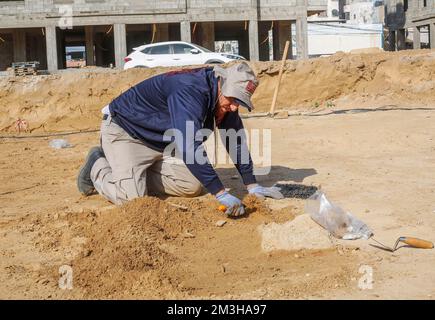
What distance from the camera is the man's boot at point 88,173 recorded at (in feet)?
17.5

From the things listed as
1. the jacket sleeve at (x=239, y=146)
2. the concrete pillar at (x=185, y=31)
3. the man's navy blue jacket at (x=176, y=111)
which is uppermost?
the concrete pillar at (x=185, y=31)

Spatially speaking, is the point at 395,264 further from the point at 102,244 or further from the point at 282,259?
the point at 102,244

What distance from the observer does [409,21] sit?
39.1m

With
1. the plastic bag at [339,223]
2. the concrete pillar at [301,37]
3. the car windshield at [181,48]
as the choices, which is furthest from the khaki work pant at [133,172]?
the concrete pillar at [301,37]

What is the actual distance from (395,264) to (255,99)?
929cm

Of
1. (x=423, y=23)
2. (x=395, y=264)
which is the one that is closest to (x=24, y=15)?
(x=423, y=23)

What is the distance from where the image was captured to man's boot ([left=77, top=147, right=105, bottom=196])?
5.34 metres

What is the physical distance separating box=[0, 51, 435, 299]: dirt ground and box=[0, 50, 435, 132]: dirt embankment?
14.8ft

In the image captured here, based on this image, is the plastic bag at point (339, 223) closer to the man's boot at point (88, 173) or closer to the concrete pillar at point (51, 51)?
the man's boot at point (88, 173)

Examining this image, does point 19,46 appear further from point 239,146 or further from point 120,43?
point 239,146

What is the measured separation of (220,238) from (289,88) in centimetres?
898

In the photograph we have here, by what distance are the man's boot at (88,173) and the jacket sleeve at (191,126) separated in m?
1.31

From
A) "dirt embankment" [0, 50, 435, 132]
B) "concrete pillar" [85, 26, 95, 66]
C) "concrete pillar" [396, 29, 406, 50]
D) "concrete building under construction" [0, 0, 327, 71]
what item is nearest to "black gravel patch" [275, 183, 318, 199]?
"dirt embankment" [0, 50, 435, 132]

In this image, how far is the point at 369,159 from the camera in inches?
267
